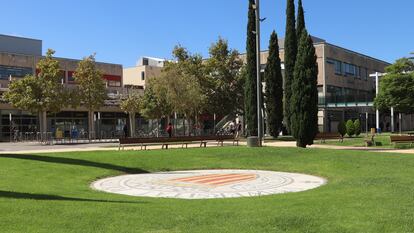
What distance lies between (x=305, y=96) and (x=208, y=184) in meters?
14.0

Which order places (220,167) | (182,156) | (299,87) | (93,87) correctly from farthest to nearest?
(93,87) < (299,87) < (182,156) < (220,167)

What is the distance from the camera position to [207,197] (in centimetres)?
1164

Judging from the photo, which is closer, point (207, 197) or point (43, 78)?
point (207, 197)

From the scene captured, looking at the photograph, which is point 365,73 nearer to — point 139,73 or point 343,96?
point 343,96

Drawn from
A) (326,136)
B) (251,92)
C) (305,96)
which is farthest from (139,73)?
(305,96)

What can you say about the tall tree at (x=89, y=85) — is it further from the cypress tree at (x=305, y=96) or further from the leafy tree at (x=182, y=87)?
the cypress tree at (x=305, y=96)

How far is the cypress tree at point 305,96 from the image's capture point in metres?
26.9

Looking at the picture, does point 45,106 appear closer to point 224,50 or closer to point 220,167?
point 224,50

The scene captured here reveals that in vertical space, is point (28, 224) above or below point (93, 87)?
below

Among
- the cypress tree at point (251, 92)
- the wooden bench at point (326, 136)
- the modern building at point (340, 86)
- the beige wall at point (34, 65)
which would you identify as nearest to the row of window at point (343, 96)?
the modern building at point (340, 86)

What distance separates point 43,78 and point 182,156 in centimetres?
2371

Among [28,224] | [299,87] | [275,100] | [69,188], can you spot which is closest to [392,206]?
[28,224]

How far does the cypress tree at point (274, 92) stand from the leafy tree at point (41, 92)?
667 inches

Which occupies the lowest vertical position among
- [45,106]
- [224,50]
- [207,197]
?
[207,197]
